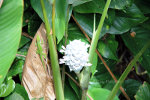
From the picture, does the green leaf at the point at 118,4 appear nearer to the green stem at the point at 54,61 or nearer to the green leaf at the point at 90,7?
the green leaf at the point at 90,7

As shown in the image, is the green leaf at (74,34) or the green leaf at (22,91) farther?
the green leaf at (74,34)

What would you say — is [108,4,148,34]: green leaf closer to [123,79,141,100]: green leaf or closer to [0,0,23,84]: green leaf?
[123,79,141,100]: green leaf

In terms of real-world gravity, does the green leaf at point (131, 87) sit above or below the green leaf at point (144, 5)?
below

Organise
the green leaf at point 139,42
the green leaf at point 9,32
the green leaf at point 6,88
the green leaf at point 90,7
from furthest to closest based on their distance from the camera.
Result: 1. the green leaf at point 139,42
2. the green leaf at point 90,7
3. the green leaf at point 6,88
4. the green leaf at point 9,32

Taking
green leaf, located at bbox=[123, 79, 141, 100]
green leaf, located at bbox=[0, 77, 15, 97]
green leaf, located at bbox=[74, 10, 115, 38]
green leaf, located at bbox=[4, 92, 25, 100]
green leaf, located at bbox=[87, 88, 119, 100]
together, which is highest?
green leaf, located at bbox=[74, 10, 115, 38]

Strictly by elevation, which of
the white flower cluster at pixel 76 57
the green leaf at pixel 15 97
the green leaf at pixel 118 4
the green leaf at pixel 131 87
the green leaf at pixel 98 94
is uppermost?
the green leaf at pixel 118 4

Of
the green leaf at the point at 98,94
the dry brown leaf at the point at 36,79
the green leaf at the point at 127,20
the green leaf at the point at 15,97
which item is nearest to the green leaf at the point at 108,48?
the green leaf at the point at 127,20

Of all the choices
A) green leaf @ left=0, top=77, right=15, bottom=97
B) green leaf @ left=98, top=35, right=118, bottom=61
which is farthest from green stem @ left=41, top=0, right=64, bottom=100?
green leaf @ left=98, top=35, right=118, bottom=61

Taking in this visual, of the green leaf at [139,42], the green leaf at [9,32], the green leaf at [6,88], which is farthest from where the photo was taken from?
the green leaf at [139,42]
